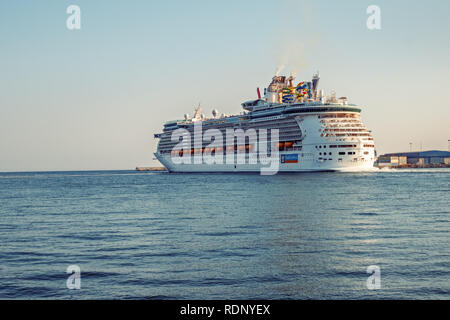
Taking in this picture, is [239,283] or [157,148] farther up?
Result: [157,148]

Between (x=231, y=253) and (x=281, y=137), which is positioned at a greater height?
(x=281, y=137)

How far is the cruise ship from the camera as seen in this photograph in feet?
304

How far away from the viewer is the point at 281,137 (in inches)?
3991

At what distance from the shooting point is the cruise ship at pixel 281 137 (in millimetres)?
92750

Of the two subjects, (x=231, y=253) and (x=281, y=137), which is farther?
(x=281, y=137)

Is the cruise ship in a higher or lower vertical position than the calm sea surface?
higher

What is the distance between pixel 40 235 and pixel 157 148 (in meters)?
120

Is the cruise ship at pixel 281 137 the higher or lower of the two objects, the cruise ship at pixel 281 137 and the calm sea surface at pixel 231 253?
the higher

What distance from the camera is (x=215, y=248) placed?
18906 mm

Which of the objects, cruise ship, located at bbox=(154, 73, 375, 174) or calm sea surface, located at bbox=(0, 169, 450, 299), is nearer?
calm sea surface, located at bbox=(0, 169, 450, 299)
